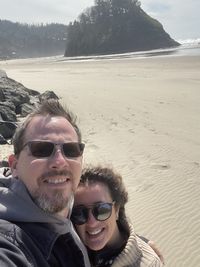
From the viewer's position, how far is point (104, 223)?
2.92 meters

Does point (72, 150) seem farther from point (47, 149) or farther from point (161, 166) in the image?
point (161, 166)

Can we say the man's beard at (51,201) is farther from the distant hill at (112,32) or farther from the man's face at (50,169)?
the distant hill at (112,32)

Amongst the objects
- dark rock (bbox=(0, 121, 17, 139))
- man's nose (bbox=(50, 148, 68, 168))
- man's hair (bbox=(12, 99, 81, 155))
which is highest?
man's hair (bbox=(12, 99, 81, 155))

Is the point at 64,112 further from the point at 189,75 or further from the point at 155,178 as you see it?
the point at 189,75

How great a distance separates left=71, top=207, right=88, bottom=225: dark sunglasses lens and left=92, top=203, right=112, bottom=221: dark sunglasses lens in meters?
0.07

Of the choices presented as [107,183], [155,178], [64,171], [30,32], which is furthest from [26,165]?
[30,32]

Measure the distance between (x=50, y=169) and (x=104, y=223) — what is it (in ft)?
2.50

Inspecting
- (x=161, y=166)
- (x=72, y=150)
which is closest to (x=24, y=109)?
(x=161, y=166)

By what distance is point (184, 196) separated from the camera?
21.7ft

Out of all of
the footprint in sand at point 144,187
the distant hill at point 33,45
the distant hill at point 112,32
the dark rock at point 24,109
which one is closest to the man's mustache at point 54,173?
the footprint in sand at point 144,187

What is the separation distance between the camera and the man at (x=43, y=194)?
2.01 meters

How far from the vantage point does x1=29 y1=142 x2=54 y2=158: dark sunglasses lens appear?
2.43 m

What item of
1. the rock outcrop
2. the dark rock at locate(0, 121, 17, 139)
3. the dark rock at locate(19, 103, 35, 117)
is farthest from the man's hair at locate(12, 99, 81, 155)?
the dark rock at locate(19, 103, 35, 117)

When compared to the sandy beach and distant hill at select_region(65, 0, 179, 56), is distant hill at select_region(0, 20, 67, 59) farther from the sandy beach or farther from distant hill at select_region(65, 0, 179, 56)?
the sandy beach
